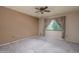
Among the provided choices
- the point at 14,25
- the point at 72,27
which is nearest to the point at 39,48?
the point at 14,25

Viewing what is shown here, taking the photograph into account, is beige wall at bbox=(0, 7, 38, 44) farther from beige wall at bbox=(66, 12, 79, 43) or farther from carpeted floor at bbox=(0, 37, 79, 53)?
beige wall at bbox=(66, 12, 79, 43)

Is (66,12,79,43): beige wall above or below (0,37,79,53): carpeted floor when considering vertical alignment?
above

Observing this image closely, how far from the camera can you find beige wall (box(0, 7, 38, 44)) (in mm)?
3922

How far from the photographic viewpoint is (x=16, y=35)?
16.2ft

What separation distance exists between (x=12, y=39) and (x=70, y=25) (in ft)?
13.3

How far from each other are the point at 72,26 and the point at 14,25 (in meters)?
3.92

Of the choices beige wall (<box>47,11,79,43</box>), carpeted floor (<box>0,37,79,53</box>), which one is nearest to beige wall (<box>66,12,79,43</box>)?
beige wall (<box>47,11,79,43</box>)

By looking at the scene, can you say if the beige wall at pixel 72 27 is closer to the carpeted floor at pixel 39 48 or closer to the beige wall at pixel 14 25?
the carpeted floor at pixel 39 48

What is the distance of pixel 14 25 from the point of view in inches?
186

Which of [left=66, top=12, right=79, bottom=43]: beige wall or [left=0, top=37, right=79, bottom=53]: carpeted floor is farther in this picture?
[left=66, top=12, right=79, bottom=43]: beige wall

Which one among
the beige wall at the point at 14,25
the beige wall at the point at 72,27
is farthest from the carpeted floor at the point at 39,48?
the beige wall at the point at 72,27

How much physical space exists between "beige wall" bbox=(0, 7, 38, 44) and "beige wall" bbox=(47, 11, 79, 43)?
3.04m
